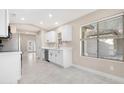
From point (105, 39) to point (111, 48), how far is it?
39cm

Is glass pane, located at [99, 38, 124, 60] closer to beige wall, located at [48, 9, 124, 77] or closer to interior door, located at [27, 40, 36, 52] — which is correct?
beige wall, located at [48, 9, 124, 77]

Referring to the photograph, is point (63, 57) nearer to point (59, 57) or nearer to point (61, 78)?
point (59, 57)

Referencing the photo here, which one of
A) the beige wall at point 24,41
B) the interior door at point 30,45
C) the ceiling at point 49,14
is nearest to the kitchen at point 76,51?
the ceiling at point 49,14

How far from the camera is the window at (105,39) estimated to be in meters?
3.31

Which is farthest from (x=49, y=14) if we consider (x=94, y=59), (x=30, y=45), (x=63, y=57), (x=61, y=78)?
(x=30, y=45)

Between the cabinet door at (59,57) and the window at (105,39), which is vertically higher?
the window at (105,39)

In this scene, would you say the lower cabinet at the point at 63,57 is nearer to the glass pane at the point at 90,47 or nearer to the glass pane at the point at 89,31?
the glass pane at the point at 90,47

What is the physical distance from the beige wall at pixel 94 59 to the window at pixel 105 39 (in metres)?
0.21

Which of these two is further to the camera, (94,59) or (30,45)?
(30,45)

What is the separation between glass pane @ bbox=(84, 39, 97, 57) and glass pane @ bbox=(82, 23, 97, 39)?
0.22 metres

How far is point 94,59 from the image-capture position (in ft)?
13.3

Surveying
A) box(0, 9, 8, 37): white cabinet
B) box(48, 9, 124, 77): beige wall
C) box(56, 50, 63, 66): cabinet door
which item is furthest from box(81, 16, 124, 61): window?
box(0, 9, 8, 37): white cabinet

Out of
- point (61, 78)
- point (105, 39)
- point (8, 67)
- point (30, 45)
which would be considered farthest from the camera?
point (30, 45)

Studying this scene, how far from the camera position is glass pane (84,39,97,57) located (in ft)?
14.0
